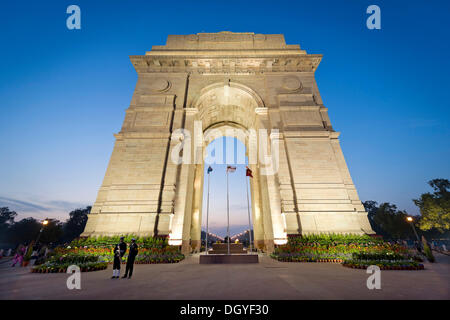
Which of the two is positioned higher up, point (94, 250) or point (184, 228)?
point (184, 228)

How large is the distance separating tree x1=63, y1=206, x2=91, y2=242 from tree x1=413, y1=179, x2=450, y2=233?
83.4m

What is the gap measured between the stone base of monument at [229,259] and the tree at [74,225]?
66945mm

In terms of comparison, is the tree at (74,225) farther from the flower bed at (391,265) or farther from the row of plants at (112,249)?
the flower bed at (391,265)

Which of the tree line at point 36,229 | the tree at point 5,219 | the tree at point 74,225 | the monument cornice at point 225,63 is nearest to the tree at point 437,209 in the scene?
the monument cornice at point 225,63

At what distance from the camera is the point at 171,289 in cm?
516

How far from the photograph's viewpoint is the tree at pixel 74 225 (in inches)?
2345

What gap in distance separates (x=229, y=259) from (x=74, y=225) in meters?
71.1

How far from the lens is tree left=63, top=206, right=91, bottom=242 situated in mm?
59562

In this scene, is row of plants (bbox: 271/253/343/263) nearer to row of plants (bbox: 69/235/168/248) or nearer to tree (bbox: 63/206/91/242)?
row of plants (bbox: 69/235/168/248)

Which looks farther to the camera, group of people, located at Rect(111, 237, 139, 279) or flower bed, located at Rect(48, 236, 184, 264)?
flower bed, located at Rect(48, 236, 184, 264)

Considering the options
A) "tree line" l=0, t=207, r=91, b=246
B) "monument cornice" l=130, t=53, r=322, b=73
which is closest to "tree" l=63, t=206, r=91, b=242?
"tree line" l=0, t=207, r=91, b=246
